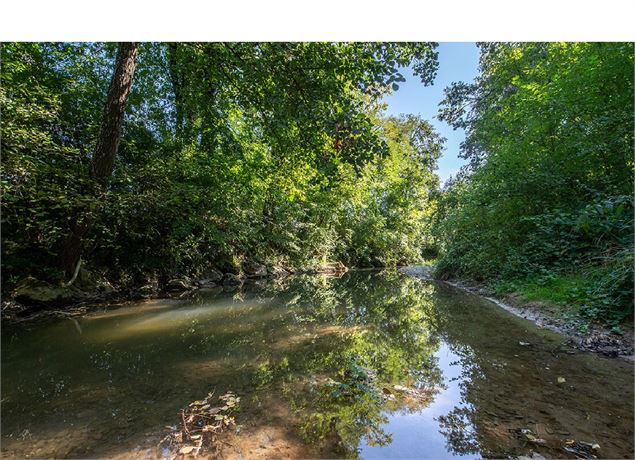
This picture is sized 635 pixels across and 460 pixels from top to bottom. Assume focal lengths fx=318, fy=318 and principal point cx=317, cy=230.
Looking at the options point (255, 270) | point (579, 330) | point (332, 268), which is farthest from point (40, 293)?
point (332, 268)

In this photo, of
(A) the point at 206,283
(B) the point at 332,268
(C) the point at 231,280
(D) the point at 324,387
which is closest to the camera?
(D) the point at 324,387

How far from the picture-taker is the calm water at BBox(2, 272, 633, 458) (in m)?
2.19

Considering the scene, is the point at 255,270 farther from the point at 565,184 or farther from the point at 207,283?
the point at 565,184

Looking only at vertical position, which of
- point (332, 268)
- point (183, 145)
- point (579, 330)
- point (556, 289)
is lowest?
point (332, 268)

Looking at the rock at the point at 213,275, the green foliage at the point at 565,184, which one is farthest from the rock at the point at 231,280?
the green foliage at the point at 565,184

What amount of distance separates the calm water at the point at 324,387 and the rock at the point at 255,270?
29.0 ft

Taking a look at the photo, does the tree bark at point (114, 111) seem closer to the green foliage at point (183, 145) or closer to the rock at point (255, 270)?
the green foliage at point (183, 145)

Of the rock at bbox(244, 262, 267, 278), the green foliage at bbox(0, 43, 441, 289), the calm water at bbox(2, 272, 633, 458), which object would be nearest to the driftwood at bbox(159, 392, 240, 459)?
the calm water at bbox(2, 272, 633, 458)

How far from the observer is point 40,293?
693cm

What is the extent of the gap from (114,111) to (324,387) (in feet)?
20.8

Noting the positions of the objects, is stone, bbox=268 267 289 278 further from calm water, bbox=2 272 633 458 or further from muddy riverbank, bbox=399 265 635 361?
muddy riverbank, bbox=399 265 635 361

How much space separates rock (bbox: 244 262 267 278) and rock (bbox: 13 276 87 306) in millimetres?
7522

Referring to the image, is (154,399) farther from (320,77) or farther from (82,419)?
(320,77)
